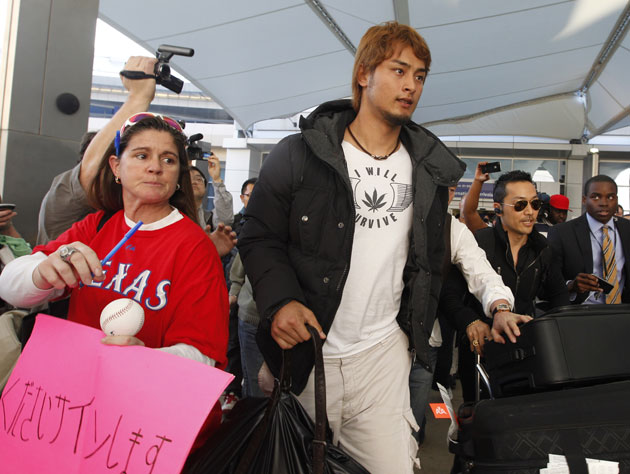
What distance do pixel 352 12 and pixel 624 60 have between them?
5.53 m

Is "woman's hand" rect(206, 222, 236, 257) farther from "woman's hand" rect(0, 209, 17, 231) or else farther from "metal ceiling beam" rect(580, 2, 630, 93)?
"metal ceiling beam" rect(580, 2, 630, 93)

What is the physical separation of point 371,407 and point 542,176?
18501mm

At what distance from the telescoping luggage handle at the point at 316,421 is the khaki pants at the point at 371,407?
1.34 feet

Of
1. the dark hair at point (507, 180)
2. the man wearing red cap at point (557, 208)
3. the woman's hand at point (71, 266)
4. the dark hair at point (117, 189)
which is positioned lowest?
the woman's hand at point (71, 266)

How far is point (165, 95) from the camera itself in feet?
101

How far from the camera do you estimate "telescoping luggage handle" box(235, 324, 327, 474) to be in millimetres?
1309

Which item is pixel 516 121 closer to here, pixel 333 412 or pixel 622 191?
pixel 622 191

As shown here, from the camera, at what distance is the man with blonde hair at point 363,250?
5.98ft

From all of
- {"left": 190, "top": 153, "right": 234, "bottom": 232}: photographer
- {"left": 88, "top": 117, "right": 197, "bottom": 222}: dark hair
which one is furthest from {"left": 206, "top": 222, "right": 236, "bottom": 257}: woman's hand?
{"left": 190, "top": 153, "right": 234, "bottom": 232}: photographer

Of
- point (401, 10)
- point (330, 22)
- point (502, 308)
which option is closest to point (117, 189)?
point (502, 308)

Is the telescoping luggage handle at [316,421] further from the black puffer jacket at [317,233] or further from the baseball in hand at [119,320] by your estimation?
the baseball in hand at [119,320]

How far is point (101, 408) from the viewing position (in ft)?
4.27

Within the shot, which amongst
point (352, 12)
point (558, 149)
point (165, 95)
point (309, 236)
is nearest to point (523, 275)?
point (309, 236)

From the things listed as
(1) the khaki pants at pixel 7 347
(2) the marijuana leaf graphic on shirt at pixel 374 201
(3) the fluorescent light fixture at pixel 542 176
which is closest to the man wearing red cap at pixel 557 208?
(2) the marijuana leaf graphic on shirt at pixel 374 201
